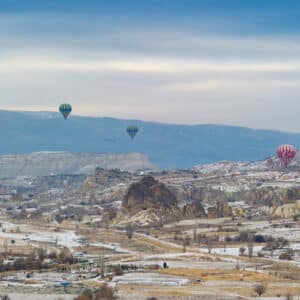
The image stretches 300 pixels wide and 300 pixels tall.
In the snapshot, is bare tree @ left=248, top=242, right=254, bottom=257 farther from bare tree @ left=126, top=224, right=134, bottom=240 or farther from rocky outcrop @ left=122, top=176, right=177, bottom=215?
rocky outcrop @ left=122, top=176, right=177, bottom=215

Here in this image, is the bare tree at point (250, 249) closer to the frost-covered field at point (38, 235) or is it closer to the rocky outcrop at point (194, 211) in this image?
the frost-covered field at point (38, 235)

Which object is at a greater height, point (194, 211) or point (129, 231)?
point (194, 211)

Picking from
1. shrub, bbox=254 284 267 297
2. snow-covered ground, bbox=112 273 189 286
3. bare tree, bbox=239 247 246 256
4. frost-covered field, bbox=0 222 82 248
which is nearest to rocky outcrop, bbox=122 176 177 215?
frost-covered field, bbox=0 222 82 248

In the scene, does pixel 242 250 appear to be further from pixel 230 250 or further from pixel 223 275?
pixel 223 275

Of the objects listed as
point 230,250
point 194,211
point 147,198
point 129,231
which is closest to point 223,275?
point 230,250

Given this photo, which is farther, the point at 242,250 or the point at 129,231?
the point at 129,231

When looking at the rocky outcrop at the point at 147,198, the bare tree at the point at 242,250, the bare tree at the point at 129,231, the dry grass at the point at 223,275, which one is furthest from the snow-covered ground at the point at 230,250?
the rocky outcrop at the point at 147,198

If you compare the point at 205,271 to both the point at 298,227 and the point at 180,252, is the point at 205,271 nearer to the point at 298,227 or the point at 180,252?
the point at 180,252

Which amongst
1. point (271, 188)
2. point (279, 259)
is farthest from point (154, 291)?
point (271, 188)

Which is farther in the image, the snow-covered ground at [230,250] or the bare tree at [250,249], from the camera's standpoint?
the snow-covered ground at [230,250]
